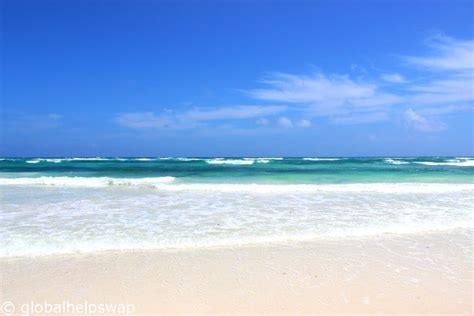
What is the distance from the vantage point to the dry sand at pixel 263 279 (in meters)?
3.17

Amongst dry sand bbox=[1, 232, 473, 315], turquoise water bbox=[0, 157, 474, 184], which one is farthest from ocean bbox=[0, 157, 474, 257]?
turquoise water bbox=[0, 157, 474, 184]

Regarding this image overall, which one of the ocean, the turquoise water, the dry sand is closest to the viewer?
the dry sand

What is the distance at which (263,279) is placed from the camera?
3.75 m

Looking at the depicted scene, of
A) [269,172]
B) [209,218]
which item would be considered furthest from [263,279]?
[269,172]

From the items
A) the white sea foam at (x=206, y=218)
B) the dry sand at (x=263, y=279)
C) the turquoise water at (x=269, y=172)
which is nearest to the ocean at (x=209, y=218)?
the white sea foam at (x=206, y=218)

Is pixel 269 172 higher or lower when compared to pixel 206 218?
higher

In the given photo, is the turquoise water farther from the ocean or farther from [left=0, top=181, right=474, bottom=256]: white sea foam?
[left=0, top=181, right=474, bottom=256]: white sea foam

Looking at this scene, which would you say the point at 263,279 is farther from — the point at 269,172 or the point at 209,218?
the point at 269,172

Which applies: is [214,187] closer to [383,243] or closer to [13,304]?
[383,243]

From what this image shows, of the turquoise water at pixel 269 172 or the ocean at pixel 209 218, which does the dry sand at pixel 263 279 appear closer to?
the ocean at pixel 209 218

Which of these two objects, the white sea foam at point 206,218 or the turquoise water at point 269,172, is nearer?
the white sea foam at point 206,218

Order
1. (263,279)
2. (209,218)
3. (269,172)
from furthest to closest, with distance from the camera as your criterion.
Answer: (269,172) < (209,218) < (263,279)

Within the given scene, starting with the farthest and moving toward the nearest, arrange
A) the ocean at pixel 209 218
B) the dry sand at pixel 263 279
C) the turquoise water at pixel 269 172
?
the turquoise water at pixel 269 172 < the ocean at pixel 209 218 < the dry sand at pixel 263 279

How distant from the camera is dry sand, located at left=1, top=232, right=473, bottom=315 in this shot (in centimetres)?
317
